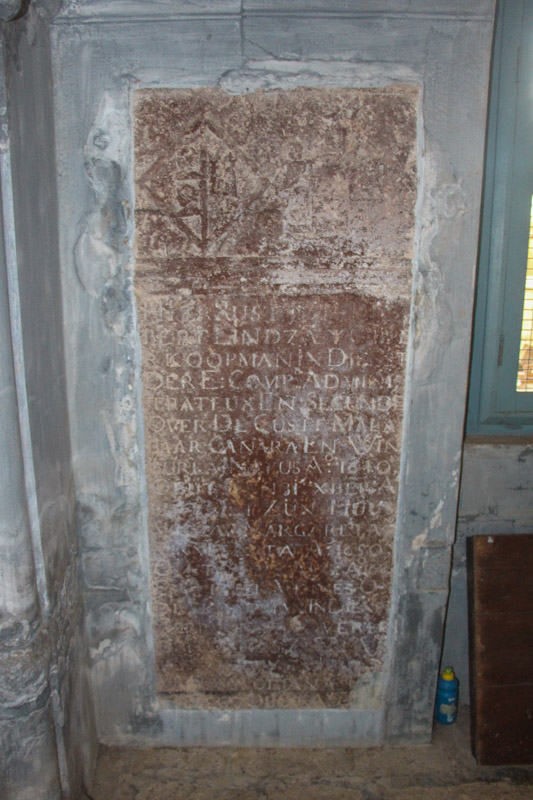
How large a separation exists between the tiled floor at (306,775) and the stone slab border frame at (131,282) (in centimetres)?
7

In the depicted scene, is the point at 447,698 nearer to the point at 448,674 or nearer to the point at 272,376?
the point at 448,674

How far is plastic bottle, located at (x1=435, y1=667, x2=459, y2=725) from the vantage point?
104 inches

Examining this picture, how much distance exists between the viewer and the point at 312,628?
8.02 feet

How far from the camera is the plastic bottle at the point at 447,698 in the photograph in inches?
104

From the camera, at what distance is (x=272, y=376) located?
7.30 ft

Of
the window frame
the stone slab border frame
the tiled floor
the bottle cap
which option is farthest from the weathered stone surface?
the window frame

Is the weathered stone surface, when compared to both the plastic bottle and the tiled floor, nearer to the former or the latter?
the tiled floor

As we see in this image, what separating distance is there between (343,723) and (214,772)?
1.91 feet

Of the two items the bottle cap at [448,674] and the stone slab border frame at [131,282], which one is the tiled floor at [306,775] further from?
the bottle cap at [448,674]

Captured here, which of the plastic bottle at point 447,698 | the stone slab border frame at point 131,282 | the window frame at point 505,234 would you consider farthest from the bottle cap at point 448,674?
the window frame at point 505,234

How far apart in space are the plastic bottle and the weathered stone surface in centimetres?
43

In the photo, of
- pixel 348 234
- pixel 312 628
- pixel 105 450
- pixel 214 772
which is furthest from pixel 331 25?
pixel 214 772

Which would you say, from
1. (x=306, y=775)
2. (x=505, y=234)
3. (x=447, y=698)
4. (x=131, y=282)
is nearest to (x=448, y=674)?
(x=447, y=698)

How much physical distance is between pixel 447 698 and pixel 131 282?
229 centimetres
